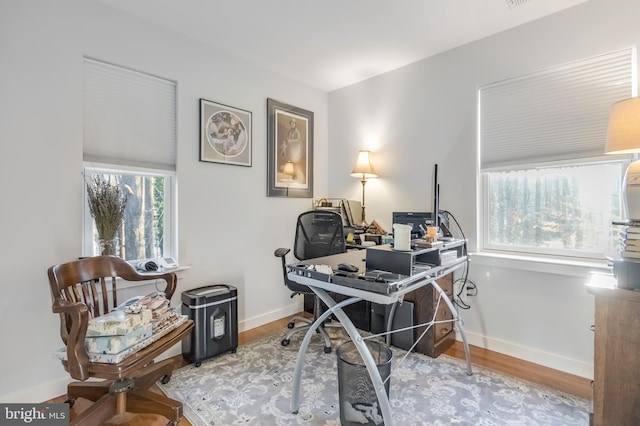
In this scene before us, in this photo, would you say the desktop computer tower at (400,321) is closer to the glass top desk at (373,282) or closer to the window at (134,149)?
the glass top desk at (373,282)

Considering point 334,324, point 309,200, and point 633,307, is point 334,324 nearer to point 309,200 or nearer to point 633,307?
point 309,200

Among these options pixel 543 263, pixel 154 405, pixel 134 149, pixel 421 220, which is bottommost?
pixel 154 405

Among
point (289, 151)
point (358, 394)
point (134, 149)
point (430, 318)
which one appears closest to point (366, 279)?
point (358, 394)

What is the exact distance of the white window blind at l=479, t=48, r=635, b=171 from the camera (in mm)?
2070

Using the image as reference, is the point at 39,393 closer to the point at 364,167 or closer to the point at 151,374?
the point at 151,374

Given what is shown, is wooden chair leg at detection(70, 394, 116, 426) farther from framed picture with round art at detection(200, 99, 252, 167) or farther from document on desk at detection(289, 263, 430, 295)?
framed picture with round art at detection(200, 99, 252, 167)

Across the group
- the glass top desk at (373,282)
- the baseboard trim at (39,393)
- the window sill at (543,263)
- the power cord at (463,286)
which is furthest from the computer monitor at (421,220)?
the baseboard trim at (39,393)

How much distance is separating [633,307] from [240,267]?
2.69m

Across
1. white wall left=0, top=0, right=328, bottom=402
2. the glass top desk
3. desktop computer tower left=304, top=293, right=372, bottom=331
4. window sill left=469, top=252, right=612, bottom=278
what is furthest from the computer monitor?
white wall left=0, top=0, right=328, bottom=402

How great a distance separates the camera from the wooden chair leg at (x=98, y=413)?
1.46 meters

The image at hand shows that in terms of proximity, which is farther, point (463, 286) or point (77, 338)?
point (463, 286)

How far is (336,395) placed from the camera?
6.27 ft

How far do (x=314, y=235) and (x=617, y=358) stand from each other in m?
2.03

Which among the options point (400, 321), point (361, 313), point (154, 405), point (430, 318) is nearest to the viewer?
point (154, 405)
